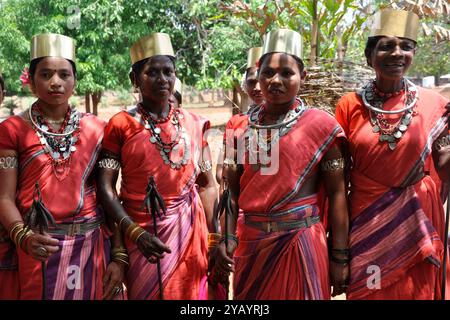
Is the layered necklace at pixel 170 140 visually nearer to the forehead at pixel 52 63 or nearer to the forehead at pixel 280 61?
the forehead at pixel 52 63

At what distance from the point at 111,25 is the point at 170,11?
1576 millimetres

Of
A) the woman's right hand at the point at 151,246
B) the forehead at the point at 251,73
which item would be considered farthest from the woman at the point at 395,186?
the forehead at the point at 251,73

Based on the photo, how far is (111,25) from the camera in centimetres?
1391

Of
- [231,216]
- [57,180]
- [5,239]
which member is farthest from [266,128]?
[5,239]

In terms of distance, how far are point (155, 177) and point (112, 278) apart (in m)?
0.62

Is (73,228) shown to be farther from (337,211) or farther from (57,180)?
(337,211)

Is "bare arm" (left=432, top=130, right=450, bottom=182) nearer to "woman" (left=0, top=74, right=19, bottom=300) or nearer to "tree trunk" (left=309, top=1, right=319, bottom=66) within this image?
"woman" (left=0, top=74, right=19, bottom=300)

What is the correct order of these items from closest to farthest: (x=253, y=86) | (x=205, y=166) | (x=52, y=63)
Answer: (x=52, y=63)
(x=205, y=166)
(x=253, y=86)

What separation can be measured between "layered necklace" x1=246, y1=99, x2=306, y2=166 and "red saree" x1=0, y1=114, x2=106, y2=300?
2.92 ft

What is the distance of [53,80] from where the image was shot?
3088 mm

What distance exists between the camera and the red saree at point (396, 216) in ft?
9.64

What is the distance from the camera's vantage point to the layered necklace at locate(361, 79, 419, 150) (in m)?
2.96

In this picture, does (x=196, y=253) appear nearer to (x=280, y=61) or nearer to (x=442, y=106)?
(x=280, y=61)
